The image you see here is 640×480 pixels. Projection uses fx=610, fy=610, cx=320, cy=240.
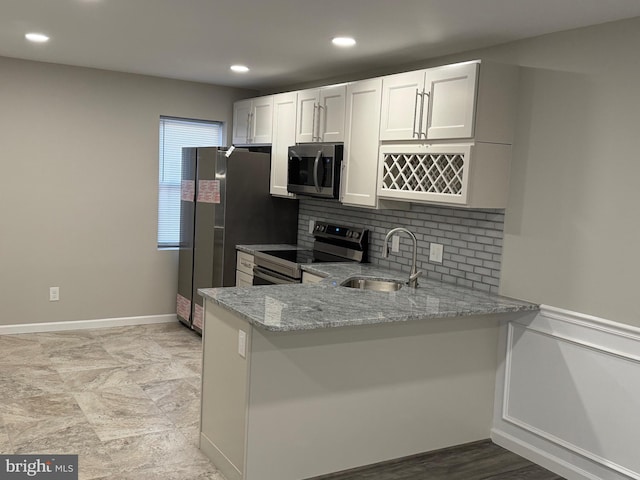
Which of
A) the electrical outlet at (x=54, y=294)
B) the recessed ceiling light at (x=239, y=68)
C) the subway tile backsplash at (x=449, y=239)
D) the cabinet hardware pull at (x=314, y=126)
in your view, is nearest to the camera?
the subway tile backsplash at (x=449, y=239)

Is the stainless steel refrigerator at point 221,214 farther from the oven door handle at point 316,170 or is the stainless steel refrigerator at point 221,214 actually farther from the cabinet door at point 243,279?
the oven door handle at point 316,170

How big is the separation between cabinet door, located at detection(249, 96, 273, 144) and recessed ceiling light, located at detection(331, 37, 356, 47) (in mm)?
1486

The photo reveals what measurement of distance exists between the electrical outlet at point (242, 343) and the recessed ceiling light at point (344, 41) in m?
1.89

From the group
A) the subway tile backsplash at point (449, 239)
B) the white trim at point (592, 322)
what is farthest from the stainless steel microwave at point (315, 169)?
the white trim at point (592, 322)

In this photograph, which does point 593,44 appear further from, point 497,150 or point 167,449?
point 167,449

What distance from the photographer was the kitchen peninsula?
281 cm

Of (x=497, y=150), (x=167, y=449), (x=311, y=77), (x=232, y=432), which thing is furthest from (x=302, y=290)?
(x=311, y=77)

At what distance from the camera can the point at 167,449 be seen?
3246 mm

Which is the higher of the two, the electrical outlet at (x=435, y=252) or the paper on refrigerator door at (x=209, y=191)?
the paper on refrigerator door at (x=209, y=191)

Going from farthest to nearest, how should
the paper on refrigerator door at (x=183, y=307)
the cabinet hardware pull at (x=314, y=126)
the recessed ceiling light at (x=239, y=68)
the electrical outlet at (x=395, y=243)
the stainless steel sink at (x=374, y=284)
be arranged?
the paper on refrigerator door at (x=183, y=307) < the recessed ceiling light at (x=239, y=68) < the cabinet hardware pull at (x=314, y=126) < the electrical outlet at (x=395, y=243) < the stainless steel sink at (x=374, y=284)

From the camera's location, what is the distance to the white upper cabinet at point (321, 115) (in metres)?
4.37

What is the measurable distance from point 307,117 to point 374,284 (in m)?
1.53

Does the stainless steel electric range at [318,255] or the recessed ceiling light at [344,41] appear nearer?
the recessed ceiling light at [344,41]

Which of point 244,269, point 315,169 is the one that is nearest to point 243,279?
point 244,269
